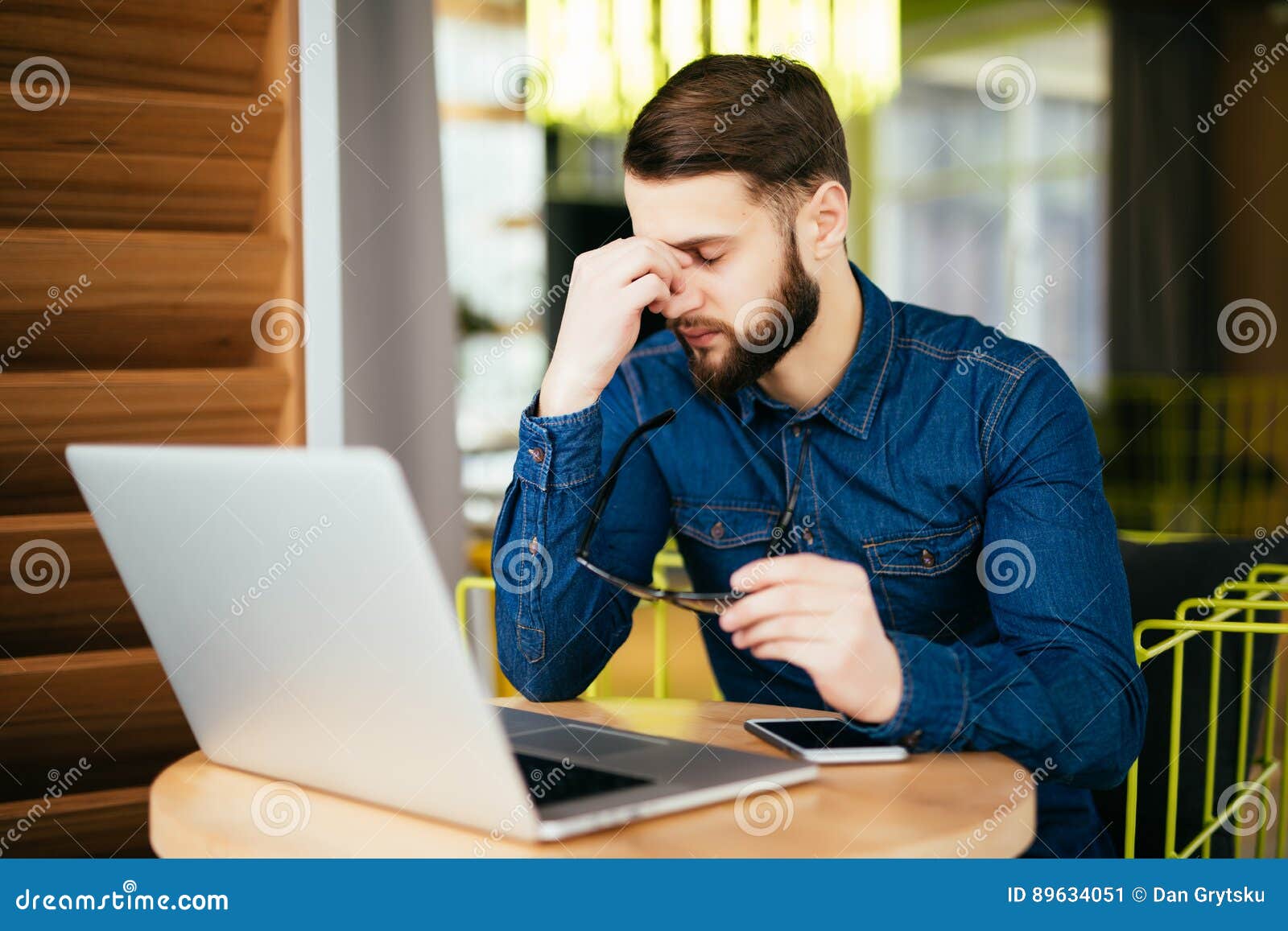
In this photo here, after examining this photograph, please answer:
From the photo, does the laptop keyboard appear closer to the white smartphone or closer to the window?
the white smartphone

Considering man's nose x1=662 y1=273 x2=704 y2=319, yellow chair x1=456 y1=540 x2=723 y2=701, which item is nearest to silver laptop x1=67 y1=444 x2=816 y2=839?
yellow chair x1=456 y1=540 x2=723 y2=701

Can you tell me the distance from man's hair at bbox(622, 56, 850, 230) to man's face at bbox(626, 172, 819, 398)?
0.07 ft

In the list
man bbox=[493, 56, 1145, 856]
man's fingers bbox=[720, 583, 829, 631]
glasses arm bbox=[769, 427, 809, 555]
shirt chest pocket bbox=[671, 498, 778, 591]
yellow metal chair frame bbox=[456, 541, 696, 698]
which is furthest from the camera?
yellow metal chair frame bbox=[456, 541, 696, 698]

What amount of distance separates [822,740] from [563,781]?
0.27m

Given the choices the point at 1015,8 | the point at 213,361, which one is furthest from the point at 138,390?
the point at 1015,8

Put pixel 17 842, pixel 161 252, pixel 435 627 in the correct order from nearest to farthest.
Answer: pixel 435 627
pixel 17 842
pixel 161 252

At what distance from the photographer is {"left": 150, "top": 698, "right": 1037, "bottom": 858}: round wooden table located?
76 centimetres

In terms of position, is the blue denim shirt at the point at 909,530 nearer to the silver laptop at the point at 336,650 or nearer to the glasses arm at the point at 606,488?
the glasses arm at the point at 606,488

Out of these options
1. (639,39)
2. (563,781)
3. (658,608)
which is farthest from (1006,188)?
(563,781)

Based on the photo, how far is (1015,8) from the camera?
6.59 meters
